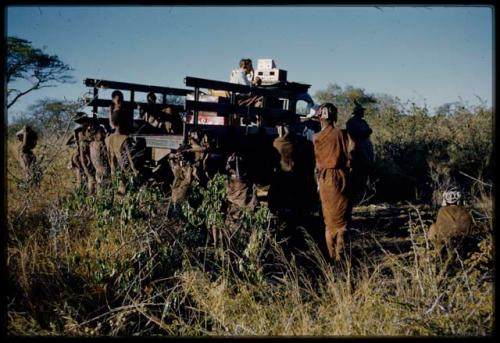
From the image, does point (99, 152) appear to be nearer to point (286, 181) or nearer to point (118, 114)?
point (118, 114)

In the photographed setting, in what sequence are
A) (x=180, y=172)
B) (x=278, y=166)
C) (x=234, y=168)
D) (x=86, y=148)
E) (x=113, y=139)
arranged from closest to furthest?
(x=234, y=168) < (x=180, y=172) < (x=113, y=139) < (x=278, y=166) < (x=86, y=148)

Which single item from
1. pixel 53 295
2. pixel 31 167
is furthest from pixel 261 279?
pixel 31 167

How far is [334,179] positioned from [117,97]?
13.0ft

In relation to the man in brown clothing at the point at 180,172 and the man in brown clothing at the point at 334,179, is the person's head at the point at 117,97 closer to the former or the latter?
the man in brown clothing at the point at 180,172

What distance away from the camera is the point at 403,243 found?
716 centimetres

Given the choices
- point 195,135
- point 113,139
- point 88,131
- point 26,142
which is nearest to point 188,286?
point 195,135

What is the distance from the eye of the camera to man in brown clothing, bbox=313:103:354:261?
6027mm

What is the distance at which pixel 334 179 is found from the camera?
19.9 feet

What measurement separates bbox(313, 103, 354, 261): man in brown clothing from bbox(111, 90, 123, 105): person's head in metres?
3.55

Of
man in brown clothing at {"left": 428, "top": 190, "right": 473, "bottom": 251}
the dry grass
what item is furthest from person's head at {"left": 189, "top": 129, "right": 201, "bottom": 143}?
man in brown clothing at {"left": 428, "top": 190, "right": 473, "bottom": 251}

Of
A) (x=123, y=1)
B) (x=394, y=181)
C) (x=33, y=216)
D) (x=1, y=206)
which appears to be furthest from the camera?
(x=394, y=181)

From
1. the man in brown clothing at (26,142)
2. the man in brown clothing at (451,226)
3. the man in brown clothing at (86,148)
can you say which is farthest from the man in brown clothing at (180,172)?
the man in brown clothing at (451,226)

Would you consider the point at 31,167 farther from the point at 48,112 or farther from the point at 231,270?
the point at 231,270

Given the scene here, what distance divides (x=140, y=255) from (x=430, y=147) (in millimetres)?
9793
